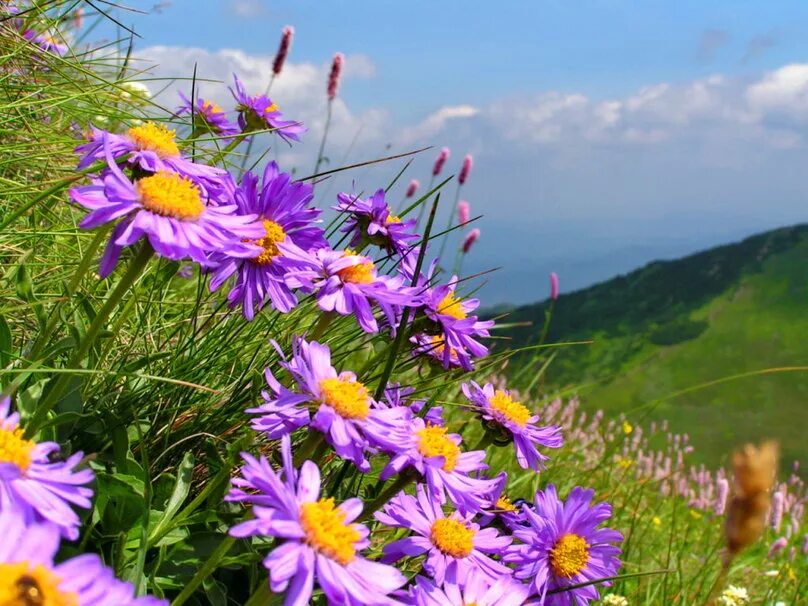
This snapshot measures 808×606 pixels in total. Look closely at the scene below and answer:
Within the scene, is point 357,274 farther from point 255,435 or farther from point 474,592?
point 474,592

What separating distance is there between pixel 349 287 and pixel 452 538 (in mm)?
484

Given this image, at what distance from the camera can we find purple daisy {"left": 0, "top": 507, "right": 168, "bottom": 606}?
0.67 meters

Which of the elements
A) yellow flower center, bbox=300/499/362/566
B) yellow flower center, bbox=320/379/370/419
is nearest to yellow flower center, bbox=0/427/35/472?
yellow flower center, bbox=300/499/362/566

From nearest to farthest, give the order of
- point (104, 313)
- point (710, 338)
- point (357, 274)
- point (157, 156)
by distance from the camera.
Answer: point (104, 313)
point (157, 156)
point (357, 274)
point (710, 338)

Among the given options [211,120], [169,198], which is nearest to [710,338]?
[211,120]

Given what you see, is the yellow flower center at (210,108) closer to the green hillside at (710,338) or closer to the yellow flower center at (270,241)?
the yellow flower center at (270,241)

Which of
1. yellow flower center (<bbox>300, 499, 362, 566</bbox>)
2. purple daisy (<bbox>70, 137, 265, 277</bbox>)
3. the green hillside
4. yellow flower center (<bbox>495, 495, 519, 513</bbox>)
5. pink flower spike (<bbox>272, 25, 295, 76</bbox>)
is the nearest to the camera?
yellow flower center (<bbox>300, 499, 362, 566</bbox>)

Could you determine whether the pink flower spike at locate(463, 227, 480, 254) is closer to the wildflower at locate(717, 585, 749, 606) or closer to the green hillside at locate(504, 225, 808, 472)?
the wildflower at locate(717, 585, 749, 606)

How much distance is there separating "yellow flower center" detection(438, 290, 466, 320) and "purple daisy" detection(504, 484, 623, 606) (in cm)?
39

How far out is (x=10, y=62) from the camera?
2863mm

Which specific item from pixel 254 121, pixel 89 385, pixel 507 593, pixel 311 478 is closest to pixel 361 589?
pixel 311 478

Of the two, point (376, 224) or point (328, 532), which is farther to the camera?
point (376, 224)

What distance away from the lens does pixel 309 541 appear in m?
1.00

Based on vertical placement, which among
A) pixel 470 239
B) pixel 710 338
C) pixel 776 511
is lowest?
pixel 776 511
